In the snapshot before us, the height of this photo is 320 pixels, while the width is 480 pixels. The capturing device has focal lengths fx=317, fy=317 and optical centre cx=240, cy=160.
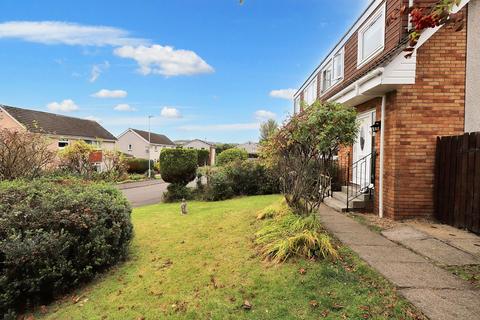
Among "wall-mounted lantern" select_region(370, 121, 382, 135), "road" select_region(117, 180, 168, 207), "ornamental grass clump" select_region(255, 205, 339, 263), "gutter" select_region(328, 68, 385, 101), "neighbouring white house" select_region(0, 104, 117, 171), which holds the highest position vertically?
"neighbouring white house" select_region(0, 104, 117, 171)

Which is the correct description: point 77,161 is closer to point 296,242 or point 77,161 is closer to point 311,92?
point 311,92

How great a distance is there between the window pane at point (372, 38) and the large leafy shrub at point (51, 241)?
8683mm

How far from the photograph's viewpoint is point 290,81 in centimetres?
2441

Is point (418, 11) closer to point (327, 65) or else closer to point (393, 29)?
point (393, 29)

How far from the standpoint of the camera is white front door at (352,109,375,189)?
31.5 ft

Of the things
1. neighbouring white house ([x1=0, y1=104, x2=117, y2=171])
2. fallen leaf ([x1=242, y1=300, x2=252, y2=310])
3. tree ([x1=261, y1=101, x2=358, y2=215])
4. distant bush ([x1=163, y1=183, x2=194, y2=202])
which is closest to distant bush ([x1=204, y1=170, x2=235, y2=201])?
distant bush ([x1=163, y1=183, x2=194, y2=202])

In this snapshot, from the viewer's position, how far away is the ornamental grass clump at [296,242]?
4.84 m

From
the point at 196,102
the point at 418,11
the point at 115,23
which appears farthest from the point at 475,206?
the point at 196,102

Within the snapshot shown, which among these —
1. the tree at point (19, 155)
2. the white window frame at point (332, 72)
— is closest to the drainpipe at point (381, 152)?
the white window frame at point (332, 72)

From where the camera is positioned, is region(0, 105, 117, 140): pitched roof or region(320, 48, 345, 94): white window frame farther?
region(0, 105, 117, 140): pitched roof

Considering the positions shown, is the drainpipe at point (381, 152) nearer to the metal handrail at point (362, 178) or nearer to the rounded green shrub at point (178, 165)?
the metal handrail at point (362, 178)

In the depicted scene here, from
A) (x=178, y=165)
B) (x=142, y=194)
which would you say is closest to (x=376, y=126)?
(x=178, y=165)

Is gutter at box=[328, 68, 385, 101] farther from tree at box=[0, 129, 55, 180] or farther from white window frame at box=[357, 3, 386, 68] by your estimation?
tree at box=[0, 129, 55, 180]

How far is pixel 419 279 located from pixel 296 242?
5.63 ft
